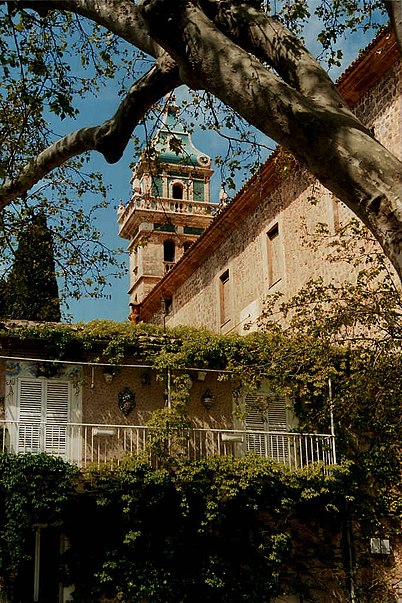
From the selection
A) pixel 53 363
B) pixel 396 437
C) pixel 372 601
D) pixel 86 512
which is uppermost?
pixel 53 363

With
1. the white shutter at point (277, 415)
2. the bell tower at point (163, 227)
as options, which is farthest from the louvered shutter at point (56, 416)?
the bell tower at point (163, 227)

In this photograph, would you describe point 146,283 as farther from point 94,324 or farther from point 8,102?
point 8,102

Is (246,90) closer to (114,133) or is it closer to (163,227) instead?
(114,133)

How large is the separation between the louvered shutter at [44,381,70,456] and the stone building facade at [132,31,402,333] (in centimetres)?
415

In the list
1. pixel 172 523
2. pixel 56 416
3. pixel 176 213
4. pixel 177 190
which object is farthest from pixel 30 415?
pixel 177 190

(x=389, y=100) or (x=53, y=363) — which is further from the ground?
(x=389, y=100)

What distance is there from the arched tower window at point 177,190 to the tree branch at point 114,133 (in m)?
41.5

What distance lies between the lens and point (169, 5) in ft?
21.1

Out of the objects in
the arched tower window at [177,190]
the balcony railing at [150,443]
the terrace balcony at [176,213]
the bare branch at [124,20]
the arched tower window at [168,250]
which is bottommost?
the balcony railing at [150,443]

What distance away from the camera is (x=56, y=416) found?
19000 millimetres

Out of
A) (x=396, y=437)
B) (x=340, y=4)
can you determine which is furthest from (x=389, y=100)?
(x=340, y=4)

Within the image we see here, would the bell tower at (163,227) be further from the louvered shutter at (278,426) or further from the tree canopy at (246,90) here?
the tree canopy at (246,90)

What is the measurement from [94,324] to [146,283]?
26.7m

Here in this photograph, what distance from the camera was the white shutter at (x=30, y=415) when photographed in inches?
720
